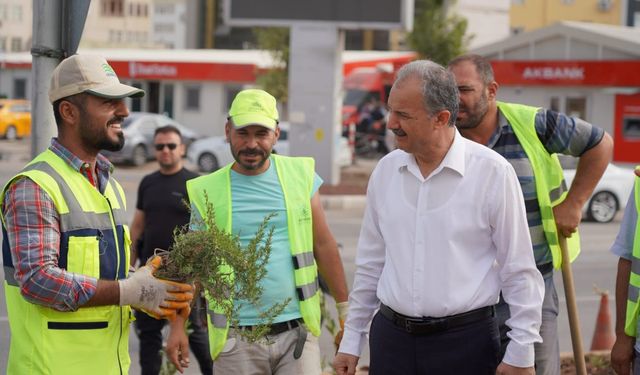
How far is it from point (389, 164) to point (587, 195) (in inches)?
57.8

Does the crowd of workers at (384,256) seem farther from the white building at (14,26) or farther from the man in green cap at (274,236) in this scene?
the white building at (14,26)

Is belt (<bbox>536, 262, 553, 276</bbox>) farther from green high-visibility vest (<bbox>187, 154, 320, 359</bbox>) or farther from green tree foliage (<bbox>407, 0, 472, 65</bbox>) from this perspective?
green tree foliage (<bbox>407, 0, 472, 65</bbox>)

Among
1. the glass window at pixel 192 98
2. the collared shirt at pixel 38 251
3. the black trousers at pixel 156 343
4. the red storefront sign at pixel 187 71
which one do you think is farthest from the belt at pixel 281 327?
the glass window at pixel 192 98

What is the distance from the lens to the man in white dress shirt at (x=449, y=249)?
13.9 feet

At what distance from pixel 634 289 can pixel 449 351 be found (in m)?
1.19

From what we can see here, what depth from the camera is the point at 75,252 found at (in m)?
4.02

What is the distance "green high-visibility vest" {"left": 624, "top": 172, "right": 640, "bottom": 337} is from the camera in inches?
197

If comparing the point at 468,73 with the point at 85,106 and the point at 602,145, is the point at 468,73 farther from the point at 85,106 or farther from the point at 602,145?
the point at 85,106

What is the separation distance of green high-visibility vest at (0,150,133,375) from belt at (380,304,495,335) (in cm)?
108

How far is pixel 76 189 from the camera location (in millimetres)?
4102

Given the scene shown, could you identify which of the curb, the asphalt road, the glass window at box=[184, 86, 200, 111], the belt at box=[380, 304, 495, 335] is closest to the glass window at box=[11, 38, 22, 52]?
the glass window at box=[184, 86, 200, 111]

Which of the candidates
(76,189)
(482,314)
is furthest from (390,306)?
(76,189)

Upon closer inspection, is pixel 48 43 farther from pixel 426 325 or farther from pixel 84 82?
pixel 426 325

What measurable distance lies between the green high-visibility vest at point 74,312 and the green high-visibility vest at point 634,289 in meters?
2.25
